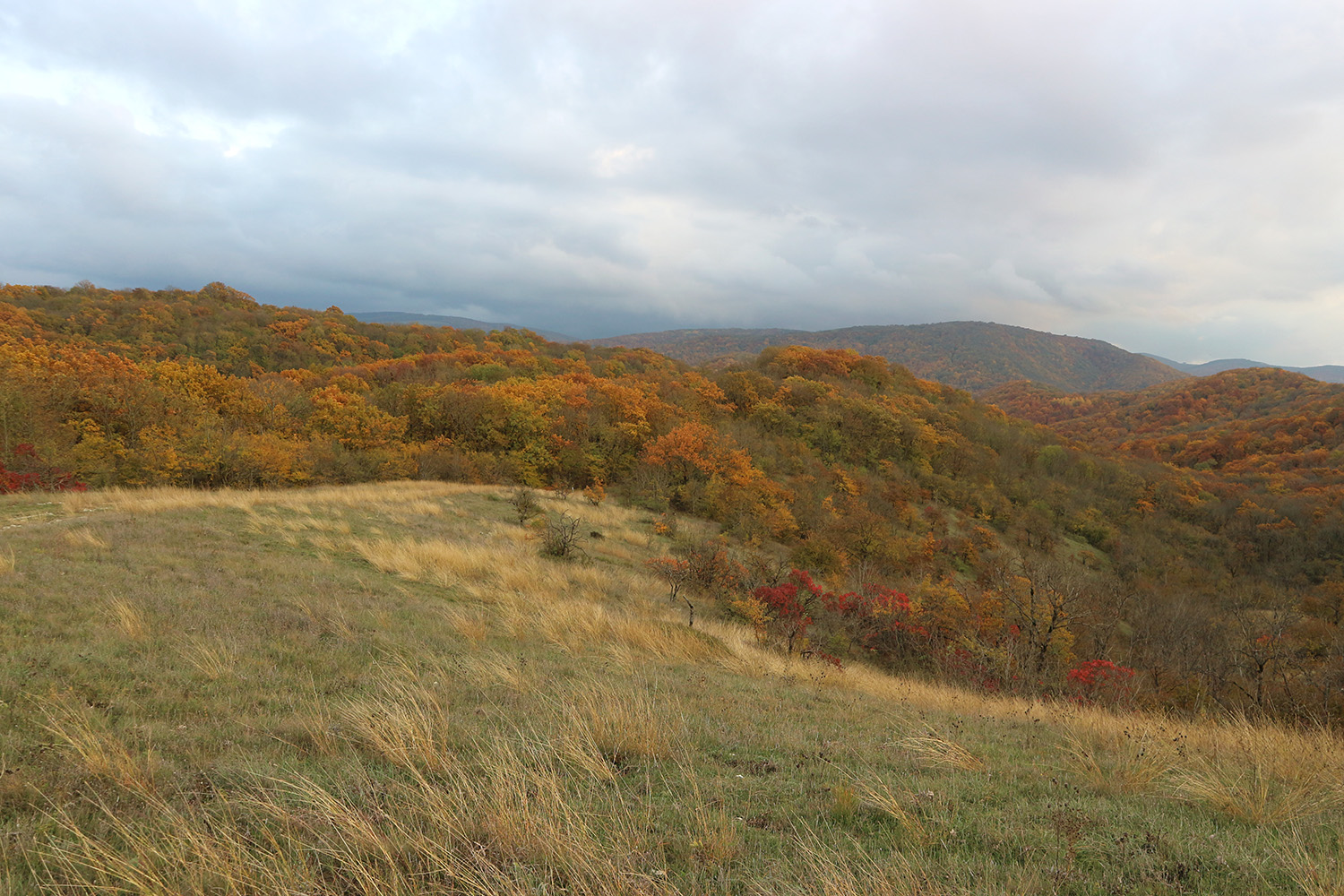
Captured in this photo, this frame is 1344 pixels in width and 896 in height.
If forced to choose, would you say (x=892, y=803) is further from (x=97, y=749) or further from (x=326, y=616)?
(x=326, y=616)

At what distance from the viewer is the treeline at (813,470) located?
1592cm

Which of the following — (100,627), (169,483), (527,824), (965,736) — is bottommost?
(169,483)

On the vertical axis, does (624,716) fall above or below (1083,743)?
above

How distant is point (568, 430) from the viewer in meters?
39.4

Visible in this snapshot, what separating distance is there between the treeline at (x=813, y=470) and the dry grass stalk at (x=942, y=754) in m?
5.78

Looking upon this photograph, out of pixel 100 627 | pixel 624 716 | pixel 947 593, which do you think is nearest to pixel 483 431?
pixel 947 593

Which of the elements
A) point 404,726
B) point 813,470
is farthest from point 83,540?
point 813,470

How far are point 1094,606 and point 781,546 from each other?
13.1 m

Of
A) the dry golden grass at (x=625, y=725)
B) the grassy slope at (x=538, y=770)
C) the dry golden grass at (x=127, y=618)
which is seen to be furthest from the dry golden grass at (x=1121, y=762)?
the dry golden grass at (x=127, y=618)

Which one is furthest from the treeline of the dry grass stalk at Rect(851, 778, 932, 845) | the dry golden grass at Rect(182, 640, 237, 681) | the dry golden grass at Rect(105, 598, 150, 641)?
the dry golden grass at Rect(105, 598, 150, 641)

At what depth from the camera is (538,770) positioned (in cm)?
364

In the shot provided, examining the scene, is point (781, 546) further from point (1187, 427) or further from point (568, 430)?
point (1187, 427)

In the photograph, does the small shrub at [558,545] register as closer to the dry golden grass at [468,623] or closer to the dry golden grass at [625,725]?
the dry golden grass at [468,623]

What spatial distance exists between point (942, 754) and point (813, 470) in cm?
4168
